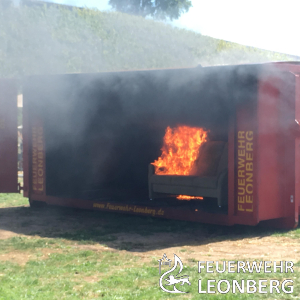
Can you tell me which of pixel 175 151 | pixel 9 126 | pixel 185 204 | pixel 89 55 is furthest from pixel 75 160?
pixel 89 55

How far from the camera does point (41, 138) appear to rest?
1031 centimetres

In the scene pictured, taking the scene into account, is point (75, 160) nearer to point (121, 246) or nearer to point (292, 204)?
point (121, 246)

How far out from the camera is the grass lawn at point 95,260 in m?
4.40

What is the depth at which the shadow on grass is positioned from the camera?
7.01 m

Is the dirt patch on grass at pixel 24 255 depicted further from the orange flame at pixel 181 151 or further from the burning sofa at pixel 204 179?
the orange flame at pixel 181 151

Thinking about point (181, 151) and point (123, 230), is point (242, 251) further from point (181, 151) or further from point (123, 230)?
point (181, 151)

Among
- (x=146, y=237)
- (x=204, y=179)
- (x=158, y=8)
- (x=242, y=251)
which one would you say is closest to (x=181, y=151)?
(x=204, y=179)

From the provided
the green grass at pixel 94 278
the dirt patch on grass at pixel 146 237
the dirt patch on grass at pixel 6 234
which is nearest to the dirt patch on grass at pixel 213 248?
the dirt patch on grass at pixel 146 237

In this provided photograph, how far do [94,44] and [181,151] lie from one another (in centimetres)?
2301

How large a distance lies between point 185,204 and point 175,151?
147cm

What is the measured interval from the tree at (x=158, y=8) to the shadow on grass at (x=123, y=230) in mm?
15742

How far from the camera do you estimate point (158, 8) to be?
1024 inches

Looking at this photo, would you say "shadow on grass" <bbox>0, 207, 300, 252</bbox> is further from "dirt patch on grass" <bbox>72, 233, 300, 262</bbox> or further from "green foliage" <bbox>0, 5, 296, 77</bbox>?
"green foliage" <bbox>0, 5, 296, 77</bbox>

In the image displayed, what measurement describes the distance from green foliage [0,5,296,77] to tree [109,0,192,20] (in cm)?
282
